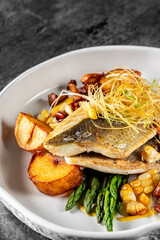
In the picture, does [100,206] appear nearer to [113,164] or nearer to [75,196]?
[75,196]

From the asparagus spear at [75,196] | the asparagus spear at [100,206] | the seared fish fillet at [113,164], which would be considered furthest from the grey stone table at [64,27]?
the asparagus spear at [100,206]

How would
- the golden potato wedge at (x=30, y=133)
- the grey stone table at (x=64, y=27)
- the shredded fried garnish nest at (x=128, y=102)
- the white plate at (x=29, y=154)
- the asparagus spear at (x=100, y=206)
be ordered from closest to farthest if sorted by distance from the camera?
1. the white plate at (x=29, y=154)
2. the asparagus spear at (x=100, y=206)
3. the shredded fried garnish nest at (x=128, y=102)
4. the golden potato wedge at (x=30, y=133)
5. the grey stone table at (x=64, y=27)

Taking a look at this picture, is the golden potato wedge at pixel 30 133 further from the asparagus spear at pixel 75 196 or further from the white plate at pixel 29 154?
the asparagus spear at pixel 75 196

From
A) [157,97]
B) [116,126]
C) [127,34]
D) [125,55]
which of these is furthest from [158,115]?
[127,34]

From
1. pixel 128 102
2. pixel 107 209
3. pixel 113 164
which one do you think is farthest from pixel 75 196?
pixel 128 102

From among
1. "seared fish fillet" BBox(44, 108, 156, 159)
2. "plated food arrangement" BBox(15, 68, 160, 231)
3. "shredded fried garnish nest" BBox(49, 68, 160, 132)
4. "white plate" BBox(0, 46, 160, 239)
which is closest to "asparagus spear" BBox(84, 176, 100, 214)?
"plated food arrangement" BBox(15, 68, 160, 231)

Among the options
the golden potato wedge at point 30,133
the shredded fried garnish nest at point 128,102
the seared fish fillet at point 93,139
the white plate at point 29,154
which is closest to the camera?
the white plate at point 29,154
